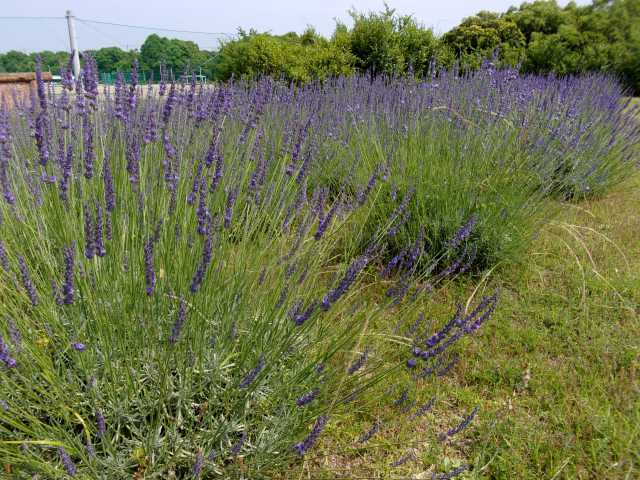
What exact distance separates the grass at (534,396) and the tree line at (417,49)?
4401 millimetres

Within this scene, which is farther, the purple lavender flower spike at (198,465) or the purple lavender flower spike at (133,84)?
the purple lavender flower spike at (133,84)

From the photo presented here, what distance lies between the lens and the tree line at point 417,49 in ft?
24.7

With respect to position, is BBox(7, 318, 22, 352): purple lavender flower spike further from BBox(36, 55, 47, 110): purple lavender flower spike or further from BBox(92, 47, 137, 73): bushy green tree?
BBox(92, 47, 137, 73): bushy green tree

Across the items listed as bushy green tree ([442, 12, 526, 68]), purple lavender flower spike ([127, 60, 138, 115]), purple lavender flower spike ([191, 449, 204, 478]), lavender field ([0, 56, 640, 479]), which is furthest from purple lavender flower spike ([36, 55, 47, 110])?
bushy green tree ([442, 12, 526, 68])

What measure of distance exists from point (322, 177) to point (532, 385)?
2.34 metres

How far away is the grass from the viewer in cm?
172

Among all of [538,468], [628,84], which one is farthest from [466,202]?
[628,84]

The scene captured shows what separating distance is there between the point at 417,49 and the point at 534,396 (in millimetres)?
8040

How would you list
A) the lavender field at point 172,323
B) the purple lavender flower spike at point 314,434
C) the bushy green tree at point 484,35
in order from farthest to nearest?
the bushy green tree at point 484,35
the lavender field at point 172,323
the purple lavender flower spike at point 314,434

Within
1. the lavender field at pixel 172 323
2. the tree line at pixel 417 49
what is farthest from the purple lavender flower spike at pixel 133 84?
the tree line at pixel 417 49

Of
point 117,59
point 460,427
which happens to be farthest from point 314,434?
point 117,59

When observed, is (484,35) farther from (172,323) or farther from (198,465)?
(198,465)

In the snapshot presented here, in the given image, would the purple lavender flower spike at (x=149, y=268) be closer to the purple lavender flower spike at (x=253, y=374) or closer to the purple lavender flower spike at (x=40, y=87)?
the purple lavender flower spike at (x=253, y=374)

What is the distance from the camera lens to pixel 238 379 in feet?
4.98
